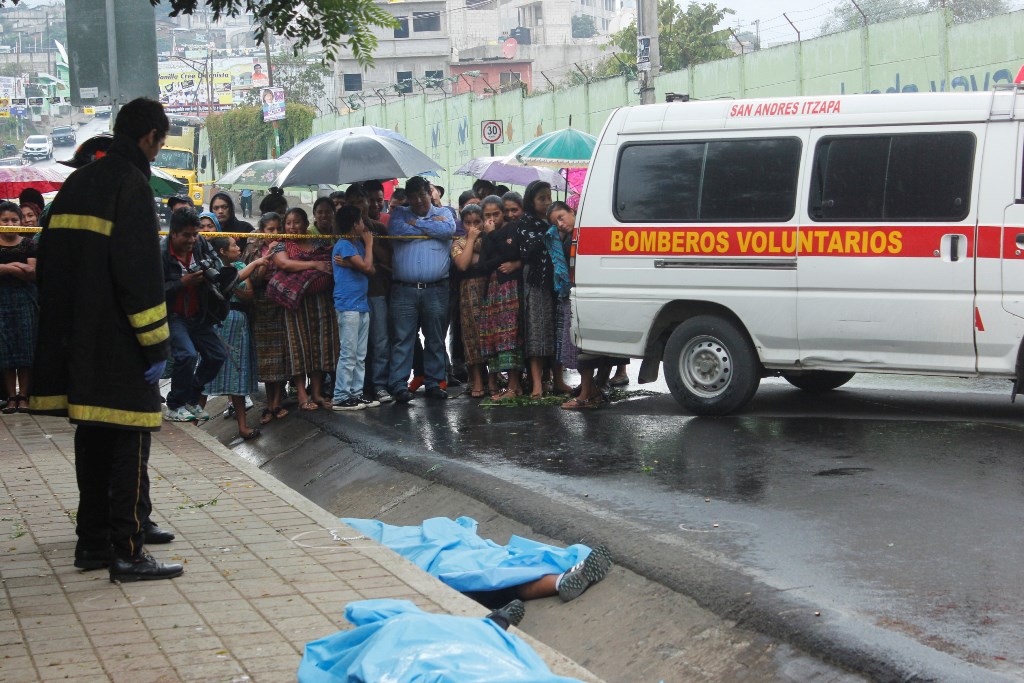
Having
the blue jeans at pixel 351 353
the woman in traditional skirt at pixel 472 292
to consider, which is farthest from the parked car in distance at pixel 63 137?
the blue jeans at pixel 351 353

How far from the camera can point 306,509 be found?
6969mm

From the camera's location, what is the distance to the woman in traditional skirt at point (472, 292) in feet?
38.0

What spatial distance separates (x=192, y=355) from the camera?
10141 millimetres

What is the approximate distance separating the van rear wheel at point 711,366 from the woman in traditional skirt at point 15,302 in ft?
17.8

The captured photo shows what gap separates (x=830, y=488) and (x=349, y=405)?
5.20 meters

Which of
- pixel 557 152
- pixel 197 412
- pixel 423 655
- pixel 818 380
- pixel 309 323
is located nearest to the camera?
pixel 423 655

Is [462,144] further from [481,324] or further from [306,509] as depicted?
[306,509]

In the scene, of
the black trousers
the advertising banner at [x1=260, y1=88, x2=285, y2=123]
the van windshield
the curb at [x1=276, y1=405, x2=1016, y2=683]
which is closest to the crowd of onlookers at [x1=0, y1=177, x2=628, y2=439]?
the curb at [x1=276, y1=405, x2=1016, y2=683]

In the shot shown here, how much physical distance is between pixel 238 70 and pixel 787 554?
158106 mm

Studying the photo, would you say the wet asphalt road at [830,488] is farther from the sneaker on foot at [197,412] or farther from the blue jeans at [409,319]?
the sneaker on foot at [197,412]

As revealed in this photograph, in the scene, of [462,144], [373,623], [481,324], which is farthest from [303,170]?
[462,144]

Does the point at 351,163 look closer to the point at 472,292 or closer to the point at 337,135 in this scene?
the point at 337,135

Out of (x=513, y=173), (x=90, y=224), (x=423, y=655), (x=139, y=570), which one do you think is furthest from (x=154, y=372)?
(x=513, y=173)

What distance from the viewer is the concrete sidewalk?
452 centimetres
